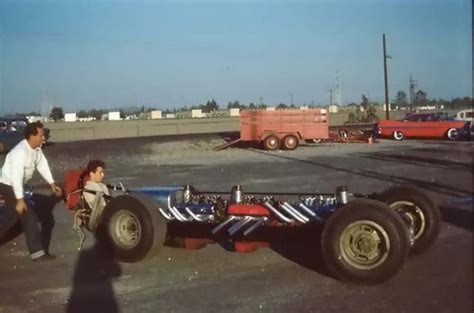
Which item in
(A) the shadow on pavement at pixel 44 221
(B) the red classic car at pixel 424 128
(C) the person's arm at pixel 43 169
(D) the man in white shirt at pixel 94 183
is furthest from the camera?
(B) the red classic car at pixel 424 128

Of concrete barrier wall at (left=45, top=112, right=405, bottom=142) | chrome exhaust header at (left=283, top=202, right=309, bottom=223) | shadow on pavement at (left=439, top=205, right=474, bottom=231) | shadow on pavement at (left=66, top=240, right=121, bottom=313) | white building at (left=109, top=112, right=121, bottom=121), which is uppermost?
white building at (left=109, top=112, right=121, bottom=121)

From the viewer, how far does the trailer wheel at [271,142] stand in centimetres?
2752

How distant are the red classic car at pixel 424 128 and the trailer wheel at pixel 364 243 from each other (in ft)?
84.3

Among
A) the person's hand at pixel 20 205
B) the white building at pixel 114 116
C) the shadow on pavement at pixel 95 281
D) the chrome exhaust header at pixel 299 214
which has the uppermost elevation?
the white building at pixel 114 116

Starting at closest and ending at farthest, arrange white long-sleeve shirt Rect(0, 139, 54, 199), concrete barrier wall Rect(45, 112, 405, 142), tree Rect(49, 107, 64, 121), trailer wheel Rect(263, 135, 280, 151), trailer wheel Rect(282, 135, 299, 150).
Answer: white long-sleeve shirt Rect(0, 139, 54, 199)
trailer wheel Rect(263, 135, 280, 151)
trailer wheel Rect(282, 135, 299, 150)
concrete barrier wall Rect(45, 112, 405, 142)
tree Rect(49, 107, 64, 121)

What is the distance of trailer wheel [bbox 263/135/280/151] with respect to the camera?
27.5 metres

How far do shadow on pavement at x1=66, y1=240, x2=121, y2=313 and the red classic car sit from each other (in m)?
25.6

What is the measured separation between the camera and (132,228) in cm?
686

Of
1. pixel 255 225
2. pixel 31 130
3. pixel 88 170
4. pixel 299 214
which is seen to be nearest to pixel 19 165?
pixel 31 130

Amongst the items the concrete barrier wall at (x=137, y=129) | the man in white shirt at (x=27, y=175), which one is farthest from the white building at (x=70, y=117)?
the man in white shirt at (x=27, y=175)

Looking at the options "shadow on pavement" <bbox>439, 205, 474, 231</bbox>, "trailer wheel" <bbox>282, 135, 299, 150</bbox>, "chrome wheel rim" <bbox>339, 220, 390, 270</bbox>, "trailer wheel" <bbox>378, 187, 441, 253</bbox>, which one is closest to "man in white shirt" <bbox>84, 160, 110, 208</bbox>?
"chrome wheel rim" <bbox>339, 220, 390, 270</bbox>

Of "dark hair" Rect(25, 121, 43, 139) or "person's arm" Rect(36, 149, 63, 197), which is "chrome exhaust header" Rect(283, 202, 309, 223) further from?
"dark hair" Rect(25, 121, 43, 139)

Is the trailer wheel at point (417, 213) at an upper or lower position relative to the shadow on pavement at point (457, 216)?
upper

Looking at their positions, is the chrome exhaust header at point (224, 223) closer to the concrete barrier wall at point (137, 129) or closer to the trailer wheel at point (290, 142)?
the trailer wheel at point (290, 142)
